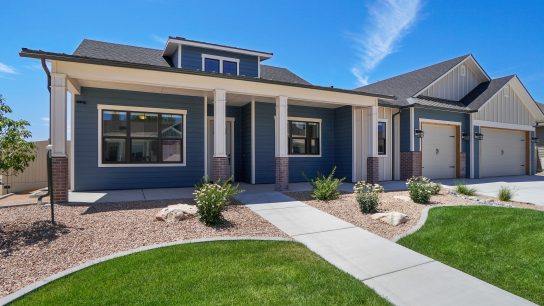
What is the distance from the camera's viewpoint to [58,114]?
266 inches

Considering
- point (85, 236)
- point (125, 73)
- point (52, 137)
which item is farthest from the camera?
point (125, 73)

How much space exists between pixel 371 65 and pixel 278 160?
9.67m

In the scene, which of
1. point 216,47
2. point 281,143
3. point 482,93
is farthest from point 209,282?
point 482,93

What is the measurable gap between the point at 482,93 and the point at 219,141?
1477 cm

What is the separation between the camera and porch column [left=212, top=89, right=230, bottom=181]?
27.1ft

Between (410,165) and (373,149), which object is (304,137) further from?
(410,165)

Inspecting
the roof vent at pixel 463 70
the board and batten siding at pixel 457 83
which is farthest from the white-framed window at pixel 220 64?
the roof vent at pixel 463 70

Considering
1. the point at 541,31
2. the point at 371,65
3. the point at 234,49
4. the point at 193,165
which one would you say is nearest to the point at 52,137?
the point at 193,165

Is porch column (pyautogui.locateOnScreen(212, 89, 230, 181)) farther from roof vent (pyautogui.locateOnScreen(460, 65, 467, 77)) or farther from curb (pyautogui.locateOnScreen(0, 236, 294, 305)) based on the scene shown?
roof vent (pyautogui.locateOnScreen(460, 65, 467, 77))

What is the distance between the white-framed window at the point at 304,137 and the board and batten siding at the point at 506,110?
329 inches

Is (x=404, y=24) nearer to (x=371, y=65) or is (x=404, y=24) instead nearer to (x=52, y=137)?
(x=371, y=65)

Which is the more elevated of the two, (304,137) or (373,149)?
(304,137)

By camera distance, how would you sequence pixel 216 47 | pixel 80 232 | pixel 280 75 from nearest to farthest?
pixel 80 232, pixel 216 47, pixel 280 75

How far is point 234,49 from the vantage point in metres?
12.2
